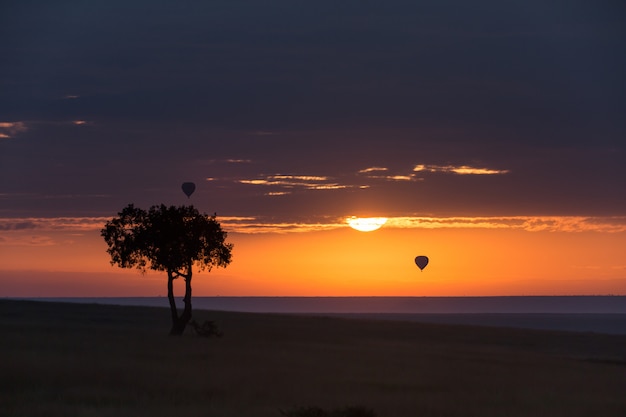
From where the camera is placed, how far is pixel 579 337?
281 ft

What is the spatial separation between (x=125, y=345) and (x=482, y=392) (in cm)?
2063

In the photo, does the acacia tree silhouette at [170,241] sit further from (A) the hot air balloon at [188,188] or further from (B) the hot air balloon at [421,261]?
(B) the hot air balloon at [421,261]

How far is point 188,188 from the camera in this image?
85.4m

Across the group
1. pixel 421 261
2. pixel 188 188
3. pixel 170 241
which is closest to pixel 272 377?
pixel 170 241

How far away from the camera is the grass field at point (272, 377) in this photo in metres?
28.0

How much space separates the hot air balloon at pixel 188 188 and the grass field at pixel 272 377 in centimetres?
2257

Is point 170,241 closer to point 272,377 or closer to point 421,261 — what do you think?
point 272,377

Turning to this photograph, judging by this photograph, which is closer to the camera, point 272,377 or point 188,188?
point 272,377

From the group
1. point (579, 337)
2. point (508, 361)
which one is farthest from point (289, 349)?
point (579, 337)

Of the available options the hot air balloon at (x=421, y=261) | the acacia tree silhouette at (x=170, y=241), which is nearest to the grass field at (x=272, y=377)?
the acacia tree silhouette at (x=170, y=241)

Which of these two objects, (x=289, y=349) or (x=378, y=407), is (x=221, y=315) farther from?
(x=378, y=407)

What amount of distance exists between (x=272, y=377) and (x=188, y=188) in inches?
2012

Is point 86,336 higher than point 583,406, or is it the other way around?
point 86,336

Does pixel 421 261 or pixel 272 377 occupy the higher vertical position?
pixel 421 261
